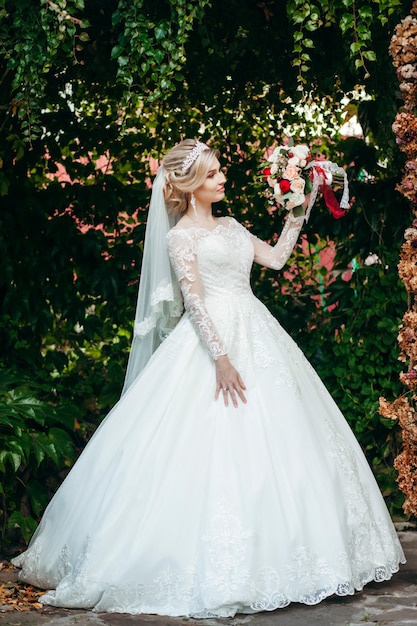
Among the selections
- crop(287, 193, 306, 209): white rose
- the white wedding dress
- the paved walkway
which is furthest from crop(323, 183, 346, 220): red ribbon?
the paved walkway

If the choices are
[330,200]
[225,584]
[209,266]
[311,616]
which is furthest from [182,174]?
[311,616]

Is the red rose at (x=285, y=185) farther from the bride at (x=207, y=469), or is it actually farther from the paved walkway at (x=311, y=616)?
the paved walkway at (x=311, y=616)

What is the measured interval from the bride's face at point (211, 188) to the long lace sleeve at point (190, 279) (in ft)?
0.67

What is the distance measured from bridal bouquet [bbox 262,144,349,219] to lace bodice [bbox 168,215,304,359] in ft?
0.77

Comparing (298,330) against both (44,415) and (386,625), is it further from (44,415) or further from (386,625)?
(386,625)

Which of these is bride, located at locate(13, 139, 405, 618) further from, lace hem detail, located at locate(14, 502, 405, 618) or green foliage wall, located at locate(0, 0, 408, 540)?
green foliage wall, located at locate(0, 0, 408, 540)

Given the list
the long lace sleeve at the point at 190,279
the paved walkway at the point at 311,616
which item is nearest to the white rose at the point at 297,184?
the long lace sleeve at the point at 190,279

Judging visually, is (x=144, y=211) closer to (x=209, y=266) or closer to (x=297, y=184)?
(x=209, y=266)

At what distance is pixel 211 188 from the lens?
4.50 meters

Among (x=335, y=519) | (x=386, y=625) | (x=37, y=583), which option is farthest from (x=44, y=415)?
(x=386, y=625)

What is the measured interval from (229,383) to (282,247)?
0.91 m

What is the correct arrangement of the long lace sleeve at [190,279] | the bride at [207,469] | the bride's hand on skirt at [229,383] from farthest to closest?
the long lace sleeve at [190,279]
the bride's hand on skirt at [229,383]
the bride at [207,469]

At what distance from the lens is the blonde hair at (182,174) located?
446 centimetres

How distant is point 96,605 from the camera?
3.93m
